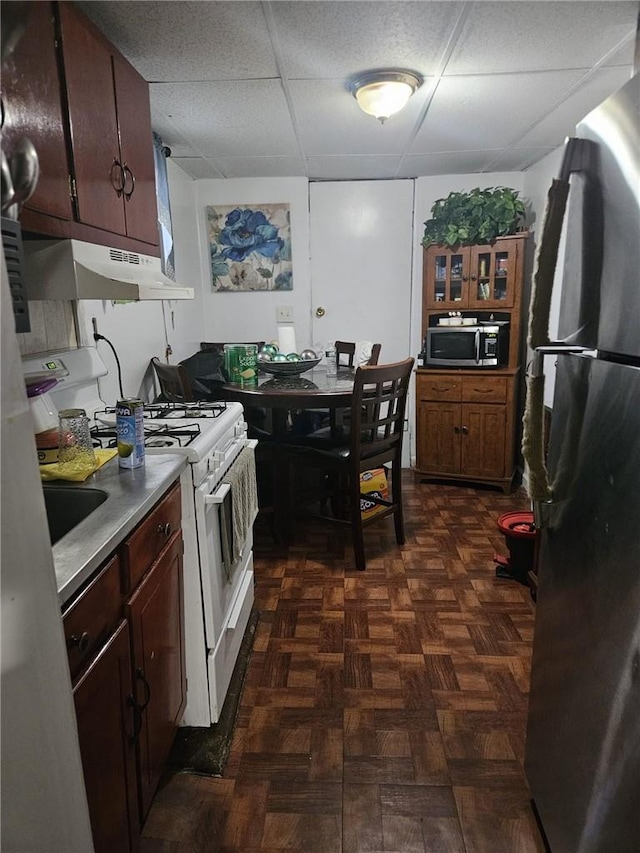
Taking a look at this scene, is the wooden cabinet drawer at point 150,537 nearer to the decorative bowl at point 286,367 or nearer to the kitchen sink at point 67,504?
the kitchen sink at point 67,504

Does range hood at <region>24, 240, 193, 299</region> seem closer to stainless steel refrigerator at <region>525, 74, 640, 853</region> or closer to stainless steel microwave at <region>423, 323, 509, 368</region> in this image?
stainless steel refrigerator at <region>525, 74, 640, 853</region>

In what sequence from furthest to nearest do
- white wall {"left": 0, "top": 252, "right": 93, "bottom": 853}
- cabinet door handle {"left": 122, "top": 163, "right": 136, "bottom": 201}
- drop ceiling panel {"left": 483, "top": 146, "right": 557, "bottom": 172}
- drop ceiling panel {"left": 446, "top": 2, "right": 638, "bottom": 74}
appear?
drop ceiling panel {"left": 483, "top": 146, "right": 557, "bottom": 172} < cabinet door handle {"left": 122, "top": 163, "right": 136, "bottom": 201} < drop ceiling panel {"left": 446, "top": 2, "right": 638, "bottom": 74} < white wall {"left": 0, "top": 252, "right": 93, "bottom": 853}

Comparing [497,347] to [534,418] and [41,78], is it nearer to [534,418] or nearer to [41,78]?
[534,418]

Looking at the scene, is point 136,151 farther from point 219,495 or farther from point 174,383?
point 219,495

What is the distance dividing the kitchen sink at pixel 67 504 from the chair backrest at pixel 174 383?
48.2 inches

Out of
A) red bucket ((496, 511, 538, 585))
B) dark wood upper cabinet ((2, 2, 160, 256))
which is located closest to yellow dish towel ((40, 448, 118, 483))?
dark wood upper cabinet ((2, 2, 160, 256))

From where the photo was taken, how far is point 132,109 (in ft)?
→ 6.10

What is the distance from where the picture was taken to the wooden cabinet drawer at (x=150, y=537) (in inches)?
44.1

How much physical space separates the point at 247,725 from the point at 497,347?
2.83 metres

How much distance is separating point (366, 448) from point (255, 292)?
6.52ft

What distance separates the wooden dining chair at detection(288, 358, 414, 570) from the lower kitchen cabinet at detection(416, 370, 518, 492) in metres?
0.88

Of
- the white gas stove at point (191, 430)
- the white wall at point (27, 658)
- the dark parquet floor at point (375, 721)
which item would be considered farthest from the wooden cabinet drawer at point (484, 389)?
the white wall at point (27, 658)

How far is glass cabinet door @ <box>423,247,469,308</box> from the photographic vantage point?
145 inches

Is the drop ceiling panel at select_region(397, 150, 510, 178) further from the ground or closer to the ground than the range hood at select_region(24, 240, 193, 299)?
further from the ground
